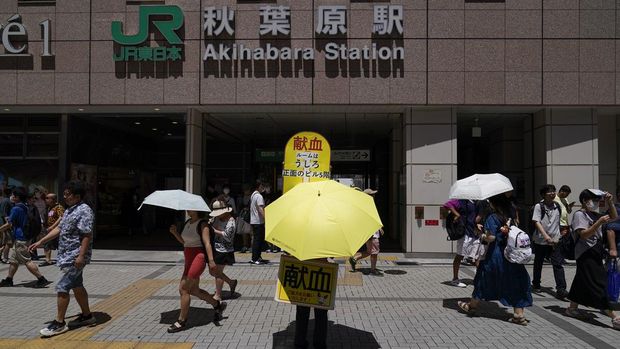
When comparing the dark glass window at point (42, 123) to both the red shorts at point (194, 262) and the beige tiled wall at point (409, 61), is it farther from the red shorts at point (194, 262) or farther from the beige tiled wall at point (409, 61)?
the red shorts at point (194, 262)

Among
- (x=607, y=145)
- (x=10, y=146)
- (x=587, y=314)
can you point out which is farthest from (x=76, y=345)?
(x=607, y=145)

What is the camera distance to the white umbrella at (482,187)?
6.25 meters

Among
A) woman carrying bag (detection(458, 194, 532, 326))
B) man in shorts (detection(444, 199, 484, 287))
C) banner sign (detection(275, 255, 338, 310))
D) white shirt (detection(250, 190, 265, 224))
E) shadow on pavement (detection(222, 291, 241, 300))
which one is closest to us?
banner sign (detection(275, 255, 338, 310))

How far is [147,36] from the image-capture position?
452 inches

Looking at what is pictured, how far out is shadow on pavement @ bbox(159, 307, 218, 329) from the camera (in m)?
6.14

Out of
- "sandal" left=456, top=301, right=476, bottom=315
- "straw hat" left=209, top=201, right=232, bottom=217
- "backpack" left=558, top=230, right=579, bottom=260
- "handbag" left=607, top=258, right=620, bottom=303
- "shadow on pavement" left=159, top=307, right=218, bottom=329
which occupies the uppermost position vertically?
"straw hat" left=209, top=201, right=232, bottom=217

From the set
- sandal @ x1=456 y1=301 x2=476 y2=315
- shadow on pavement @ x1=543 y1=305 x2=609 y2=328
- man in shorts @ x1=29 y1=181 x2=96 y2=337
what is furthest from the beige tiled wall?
man in shorts @ x1=29 y1=181 x2=96 y2=337

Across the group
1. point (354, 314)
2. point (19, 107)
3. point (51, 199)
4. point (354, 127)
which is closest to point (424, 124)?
point (354, 127)

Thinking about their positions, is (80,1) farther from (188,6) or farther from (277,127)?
(277,127)

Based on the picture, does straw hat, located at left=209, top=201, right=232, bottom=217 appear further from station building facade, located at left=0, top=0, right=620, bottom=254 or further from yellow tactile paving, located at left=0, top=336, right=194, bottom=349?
station building facade, located at left=0, top=0, right=620, bottom=254

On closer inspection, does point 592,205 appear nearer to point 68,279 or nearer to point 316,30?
point 68,279

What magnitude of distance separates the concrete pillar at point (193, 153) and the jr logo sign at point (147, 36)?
155cm

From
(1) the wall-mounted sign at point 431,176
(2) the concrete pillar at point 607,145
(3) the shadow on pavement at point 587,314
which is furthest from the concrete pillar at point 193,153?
(2) the concrete pillar at point 607,145

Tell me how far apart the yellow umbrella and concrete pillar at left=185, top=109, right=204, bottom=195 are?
808cm
